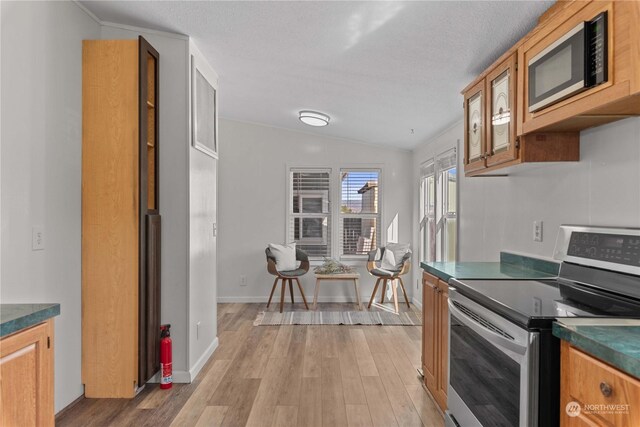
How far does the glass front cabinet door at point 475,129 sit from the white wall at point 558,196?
0.28 m

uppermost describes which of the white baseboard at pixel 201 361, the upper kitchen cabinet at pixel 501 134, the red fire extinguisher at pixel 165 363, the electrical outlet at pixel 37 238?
the upper kitchen cabinet at pixel 501 134

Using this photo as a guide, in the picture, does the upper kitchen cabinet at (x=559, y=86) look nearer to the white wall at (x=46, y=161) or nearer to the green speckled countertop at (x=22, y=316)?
the green speckled countertop at (x=22, y=316)

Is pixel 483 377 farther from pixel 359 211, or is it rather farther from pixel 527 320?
pixel 359 211

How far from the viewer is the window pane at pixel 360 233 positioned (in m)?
6.29

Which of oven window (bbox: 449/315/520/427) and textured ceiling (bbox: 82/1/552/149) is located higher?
textured ceiling (bbox: 82/1/552/149)

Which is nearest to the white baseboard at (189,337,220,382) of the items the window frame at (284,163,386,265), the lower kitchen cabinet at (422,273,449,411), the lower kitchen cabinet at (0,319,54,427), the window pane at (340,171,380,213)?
the lower kitchen cabinet at (0,319,54,427)

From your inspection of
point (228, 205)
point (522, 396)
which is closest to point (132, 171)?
point (522, 396)

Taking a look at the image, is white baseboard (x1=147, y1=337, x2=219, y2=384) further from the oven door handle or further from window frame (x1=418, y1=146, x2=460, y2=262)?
window frame (x1=418, y1=146, x2=460, y2=262)

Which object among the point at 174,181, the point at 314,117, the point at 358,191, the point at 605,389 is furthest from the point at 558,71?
the point at 358,191

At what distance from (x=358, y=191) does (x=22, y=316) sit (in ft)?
17.2

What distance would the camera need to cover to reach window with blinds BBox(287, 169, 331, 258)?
6.27 metres

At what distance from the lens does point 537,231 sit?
8.43 feet

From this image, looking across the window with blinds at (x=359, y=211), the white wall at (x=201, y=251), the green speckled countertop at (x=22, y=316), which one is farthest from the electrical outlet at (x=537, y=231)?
the window with blinds at (x=359, y=211)

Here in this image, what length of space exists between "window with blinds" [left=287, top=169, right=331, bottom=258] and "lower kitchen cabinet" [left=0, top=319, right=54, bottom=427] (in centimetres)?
479
